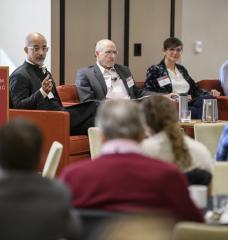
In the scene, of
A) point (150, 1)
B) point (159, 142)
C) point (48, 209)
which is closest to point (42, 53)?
point (150, 1)

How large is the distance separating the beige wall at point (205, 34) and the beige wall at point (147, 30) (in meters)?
0.73

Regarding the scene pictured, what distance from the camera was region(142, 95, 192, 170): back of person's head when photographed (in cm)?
333

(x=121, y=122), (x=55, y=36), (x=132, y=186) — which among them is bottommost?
(x=132, y=186)

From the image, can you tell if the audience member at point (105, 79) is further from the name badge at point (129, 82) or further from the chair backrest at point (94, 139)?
the chair backrest at point (94, 139)

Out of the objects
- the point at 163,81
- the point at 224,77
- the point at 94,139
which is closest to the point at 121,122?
the point at 94,139

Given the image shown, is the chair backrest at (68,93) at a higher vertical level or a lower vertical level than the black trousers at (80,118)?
higher

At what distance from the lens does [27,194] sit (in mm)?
2191

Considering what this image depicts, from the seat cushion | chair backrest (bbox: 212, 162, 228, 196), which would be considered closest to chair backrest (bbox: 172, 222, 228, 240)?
chair backrest (bbox: 212, 162, 228, 196)

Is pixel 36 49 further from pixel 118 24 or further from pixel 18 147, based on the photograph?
pixel 18 147

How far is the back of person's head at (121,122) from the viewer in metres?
2.64

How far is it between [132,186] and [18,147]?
1.64ft

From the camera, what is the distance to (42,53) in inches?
271

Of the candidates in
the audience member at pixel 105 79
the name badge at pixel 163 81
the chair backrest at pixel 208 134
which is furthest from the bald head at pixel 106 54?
the chair backrest at pixel 208 134

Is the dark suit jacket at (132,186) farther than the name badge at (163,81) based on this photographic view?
No
